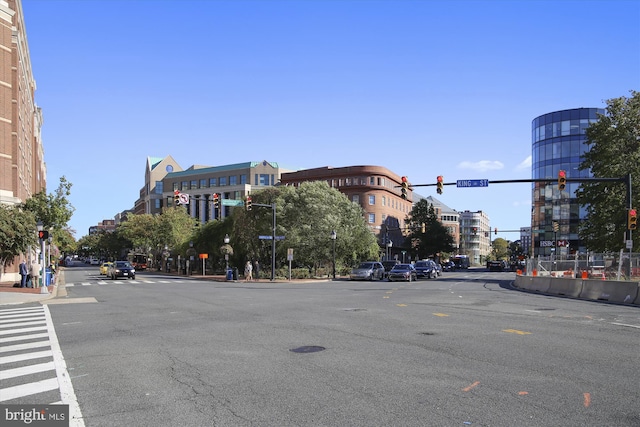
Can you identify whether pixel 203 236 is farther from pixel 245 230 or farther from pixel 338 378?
pixel 338 378

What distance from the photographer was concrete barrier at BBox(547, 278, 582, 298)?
26.3 m

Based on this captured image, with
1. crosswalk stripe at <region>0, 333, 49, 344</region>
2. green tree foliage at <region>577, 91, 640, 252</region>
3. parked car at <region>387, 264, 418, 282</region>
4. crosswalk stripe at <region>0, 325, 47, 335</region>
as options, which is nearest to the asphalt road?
crosswalk stripe at <region>0, 333, 49, 344</region>

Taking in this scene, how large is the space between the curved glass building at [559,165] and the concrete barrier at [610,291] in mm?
48472

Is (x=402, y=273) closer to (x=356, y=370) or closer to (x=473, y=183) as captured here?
(x=473, y=183)

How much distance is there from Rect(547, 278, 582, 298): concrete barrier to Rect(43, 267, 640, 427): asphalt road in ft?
36.7

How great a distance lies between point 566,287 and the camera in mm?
27625

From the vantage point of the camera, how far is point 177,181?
124188mm

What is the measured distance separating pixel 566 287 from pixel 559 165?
5118 cm

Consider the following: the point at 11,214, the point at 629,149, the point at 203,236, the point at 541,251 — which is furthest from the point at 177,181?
the point at 629,149

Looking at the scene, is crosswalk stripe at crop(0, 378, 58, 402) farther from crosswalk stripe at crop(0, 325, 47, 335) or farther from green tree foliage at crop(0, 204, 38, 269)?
green tree foliage at crop(0, 204, 38, 269)

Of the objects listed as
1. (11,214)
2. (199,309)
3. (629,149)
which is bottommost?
(199,309)

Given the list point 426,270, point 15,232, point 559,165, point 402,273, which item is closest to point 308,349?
point 15,232

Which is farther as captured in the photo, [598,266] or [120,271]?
[120,271]

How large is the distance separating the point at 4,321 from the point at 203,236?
49.7m
